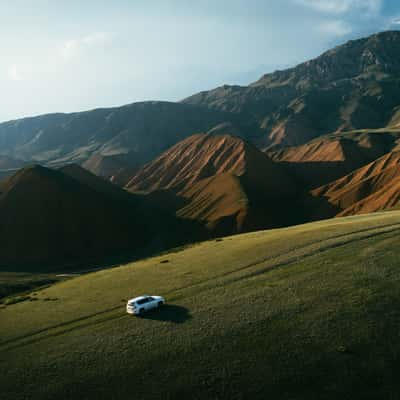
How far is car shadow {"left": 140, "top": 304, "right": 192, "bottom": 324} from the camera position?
1167 inches

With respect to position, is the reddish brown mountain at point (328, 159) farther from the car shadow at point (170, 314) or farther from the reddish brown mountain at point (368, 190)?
the car shadow at point (170, 314)

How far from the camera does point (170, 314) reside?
101 feet

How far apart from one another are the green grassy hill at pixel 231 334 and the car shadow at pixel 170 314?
94 millimetres

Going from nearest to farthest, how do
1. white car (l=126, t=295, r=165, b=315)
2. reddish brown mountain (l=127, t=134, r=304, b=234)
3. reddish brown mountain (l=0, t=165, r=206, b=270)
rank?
white car (l=126, t=295, r=165, b=315), reddish brown mountain (l=0, t=165, r=206, b=270), reddish brown mountain (l=127, t=134, r=304, b=234)

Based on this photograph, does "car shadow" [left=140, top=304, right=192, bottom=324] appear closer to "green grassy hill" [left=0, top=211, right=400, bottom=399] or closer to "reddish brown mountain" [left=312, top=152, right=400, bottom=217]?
"green grassy hill" [left=0, top=211, right=400, bottom=399]

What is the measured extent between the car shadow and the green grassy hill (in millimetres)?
94

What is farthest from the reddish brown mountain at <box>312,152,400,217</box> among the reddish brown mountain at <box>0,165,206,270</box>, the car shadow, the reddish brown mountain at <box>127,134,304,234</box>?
the car shadow

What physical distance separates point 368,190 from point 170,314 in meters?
105

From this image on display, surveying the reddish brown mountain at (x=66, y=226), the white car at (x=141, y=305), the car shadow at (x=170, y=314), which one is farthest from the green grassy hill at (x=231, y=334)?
the reddish brown mountain at (x=66, y=226)

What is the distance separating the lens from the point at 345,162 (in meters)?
168

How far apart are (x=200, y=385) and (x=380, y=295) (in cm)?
1540

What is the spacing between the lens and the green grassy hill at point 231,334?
887 inches

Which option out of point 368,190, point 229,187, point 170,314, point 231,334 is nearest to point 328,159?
point 368,190

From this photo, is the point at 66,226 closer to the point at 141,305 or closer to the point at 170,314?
the point at 141,305
